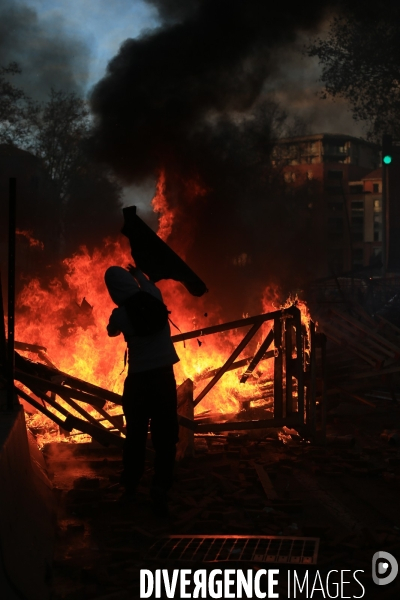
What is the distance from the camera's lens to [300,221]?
57.0m

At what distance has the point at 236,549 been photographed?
4574 millimetres

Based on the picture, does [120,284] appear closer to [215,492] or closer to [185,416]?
[215,492]

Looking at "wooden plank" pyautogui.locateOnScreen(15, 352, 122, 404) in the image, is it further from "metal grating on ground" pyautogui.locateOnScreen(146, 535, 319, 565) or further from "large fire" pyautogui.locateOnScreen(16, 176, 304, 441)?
"large fire" pyautogui.locateOnScreen(16, 176, 304, 441)

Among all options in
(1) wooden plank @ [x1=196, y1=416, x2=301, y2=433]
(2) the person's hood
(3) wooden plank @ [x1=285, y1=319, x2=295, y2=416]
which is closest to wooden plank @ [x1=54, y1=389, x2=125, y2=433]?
(1) wooden plank @ [x1=196, y1=416, x2=301, y2=433]

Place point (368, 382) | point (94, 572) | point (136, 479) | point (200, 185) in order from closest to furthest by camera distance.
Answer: point (94, 572), point (136, 479), point (368, 382), point (200, 185)

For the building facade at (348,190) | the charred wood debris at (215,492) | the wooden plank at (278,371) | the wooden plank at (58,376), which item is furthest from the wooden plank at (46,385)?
the building facade at (348,190)

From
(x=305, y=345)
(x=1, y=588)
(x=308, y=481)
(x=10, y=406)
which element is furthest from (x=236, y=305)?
(x=1, y=588)

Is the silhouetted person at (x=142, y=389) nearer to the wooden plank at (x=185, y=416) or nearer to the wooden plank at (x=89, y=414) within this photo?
the wooden plank at (x=89, y=414)

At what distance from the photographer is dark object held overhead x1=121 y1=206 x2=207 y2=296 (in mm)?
6262

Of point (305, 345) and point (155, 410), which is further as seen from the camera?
point (305, 345)

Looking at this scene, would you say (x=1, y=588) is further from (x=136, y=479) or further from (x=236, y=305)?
(x=236, y=305)

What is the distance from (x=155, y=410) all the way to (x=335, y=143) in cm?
10450

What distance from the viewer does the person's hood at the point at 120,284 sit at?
18.0ft

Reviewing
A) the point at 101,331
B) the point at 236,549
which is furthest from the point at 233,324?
the point at 101,331
